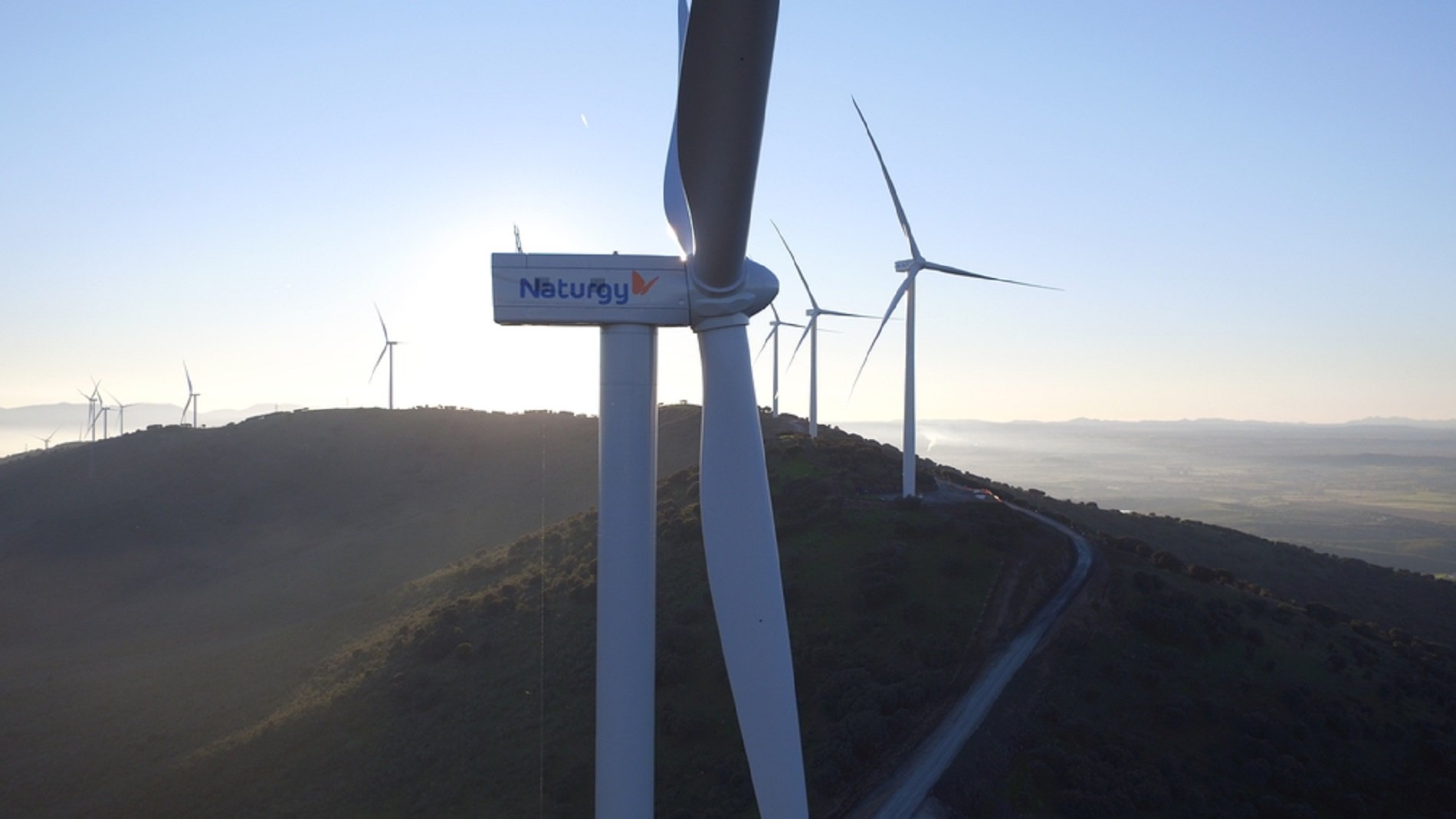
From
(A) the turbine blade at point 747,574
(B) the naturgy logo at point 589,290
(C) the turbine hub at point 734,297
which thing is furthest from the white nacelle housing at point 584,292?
(A) the turbine blade at point 747,574

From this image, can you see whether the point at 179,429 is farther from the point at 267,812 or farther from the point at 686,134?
the point at 686,134

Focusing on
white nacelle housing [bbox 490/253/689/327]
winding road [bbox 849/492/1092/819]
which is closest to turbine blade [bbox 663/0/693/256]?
white nacelle housing [bbox 490/253/689/327]

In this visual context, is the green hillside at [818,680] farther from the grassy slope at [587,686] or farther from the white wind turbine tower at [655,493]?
the white wind turbine tower at [655,493]

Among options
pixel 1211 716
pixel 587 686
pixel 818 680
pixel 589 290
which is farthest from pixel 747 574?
pixel 1211 716

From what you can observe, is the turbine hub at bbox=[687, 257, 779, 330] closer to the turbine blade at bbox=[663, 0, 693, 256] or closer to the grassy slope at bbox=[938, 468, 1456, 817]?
the turbine blade at bbox=[663, 0, 693, 256]

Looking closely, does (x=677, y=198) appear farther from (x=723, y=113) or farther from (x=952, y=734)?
(x=952, y=734)

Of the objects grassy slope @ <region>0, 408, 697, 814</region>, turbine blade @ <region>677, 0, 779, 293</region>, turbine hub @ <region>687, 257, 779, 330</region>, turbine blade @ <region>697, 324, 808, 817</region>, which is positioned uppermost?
turbine blade @ <region>677, 0, 779, 293</region>
